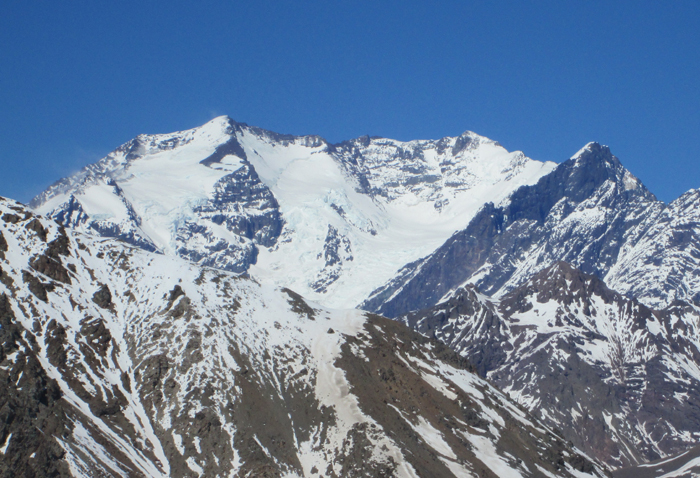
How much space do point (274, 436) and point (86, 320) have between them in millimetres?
52245

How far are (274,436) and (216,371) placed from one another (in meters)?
22.1

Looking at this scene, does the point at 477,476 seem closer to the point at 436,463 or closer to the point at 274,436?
the point at 436,463

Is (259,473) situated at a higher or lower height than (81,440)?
lower

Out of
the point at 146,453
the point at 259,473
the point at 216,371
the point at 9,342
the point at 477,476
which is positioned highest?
the point at 9,342

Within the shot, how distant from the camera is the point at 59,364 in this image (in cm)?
17950

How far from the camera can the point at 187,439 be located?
581 ft

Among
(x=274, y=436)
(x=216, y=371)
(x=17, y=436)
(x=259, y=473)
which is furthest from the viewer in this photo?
(x=216, y=371)

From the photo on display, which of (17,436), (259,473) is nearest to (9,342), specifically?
(17,436)

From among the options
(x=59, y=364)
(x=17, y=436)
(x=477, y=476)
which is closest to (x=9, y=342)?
(x=59, y=364)

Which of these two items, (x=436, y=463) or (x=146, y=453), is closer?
(x=146, y=453)

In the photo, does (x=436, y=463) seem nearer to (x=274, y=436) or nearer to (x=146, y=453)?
(x=274, y=436)

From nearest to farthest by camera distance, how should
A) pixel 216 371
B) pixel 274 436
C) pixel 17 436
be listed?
1. pixel 17 436
2. pixel 274 436
3. pixel 216 371

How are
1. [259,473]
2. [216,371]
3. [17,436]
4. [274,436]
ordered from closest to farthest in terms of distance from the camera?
[17,436]
[259,473]
[274,436]
[216,371]

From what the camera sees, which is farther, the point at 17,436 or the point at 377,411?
the point at 377,411
